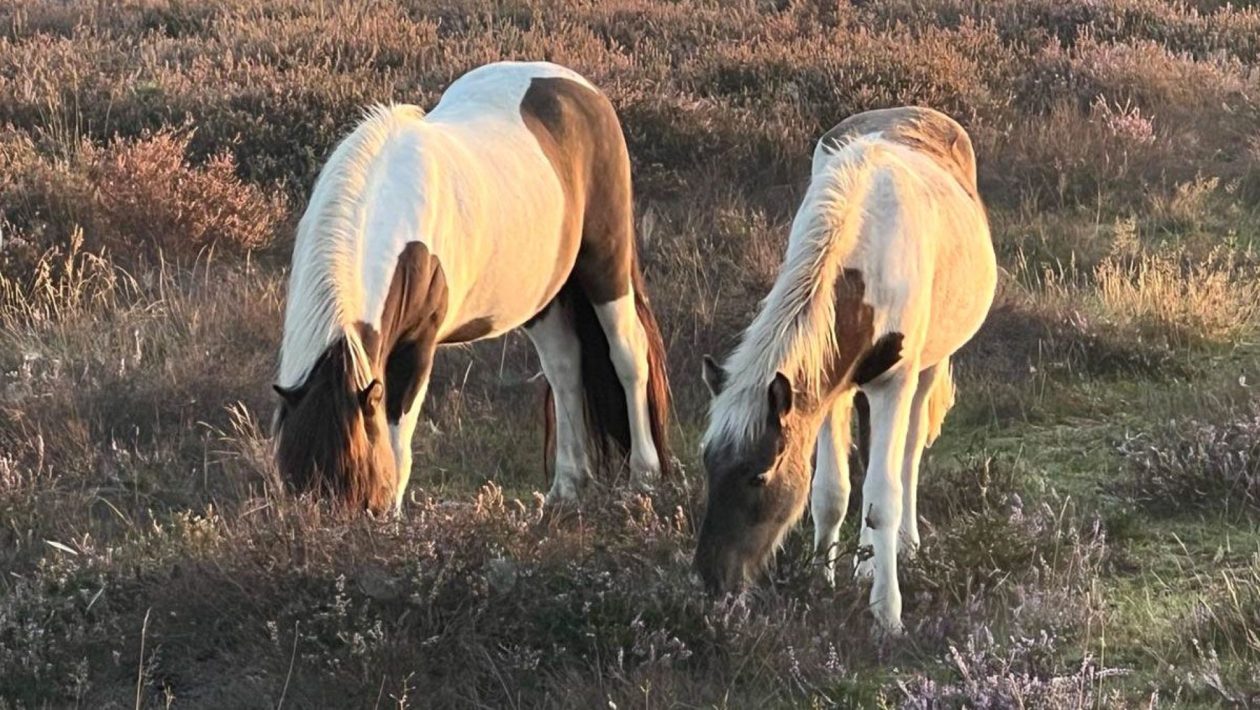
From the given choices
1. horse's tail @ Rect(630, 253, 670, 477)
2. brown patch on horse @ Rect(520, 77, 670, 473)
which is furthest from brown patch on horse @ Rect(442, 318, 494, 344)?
horse's tail @ Rect(630, 253, 670, 477)

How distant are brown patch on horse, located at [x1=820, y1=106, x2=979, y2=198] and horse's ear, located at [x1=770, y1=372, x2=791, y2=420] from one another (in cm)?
149

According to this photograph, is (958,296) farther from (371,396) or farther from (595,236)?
(371,396)

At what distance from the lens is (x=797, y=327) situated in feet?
11.6

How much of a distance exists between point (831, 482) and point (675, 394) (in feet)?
6.41

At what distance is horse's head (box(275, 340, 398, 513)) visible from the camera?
11.3 feet

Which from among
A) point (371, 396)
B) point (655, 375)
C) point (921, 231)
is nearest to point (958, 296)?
point (921, 231)

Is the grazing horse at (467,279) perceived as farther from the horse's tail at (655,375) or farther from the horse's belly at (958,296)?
the horse's belly at (958,296)

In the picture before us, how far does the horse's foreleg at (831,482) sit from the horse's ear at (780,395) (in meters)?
0.64

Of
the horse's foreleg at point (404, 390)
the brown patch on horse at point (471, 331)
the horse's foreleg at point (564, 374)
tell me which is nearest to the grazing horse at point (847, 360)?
the horse's foreleg at point (404, 390)

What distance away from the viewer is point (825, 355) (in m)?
3.58

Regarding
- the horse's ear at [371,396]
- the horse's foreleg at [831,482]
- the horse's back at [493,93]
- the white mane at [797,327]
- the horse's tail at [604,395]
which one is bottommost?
the horse's tail at [604,395]

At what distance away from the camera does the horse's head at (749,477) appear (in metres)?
3.43

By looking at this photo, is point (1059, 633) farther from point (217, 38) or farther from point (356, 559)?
point (217, 38)

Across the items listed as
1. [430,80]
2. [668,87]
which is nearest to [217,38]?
[430,80]
